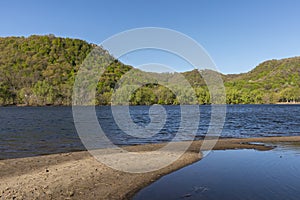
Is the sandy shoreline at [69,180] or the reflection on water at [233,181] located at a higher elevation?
the sandy shoreline at [69,180]

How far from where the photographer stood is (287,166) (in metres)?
15.9

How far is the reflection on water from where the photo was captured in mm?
10992

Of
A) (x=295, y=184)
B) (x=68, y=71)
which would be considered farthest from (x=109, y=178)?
(x=68, y=71)

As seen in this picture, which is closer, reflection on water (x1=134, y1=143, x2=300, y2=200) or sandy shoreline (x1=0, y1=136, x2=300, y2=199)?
sandy shoreline (x1=0, y1=136, x2=300, y2=199)

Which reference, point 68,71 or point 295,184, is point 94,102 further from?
point 295,184

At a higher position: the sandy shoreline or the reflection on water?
the sandy shoreline

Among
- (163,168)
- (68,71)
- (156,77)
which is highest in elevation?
(68,71)

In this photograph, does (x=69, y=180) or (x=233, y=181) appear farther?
(x=233, y=181)

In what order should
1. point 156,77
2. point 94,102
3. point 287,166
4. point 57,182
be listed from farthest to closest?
1. point 94,102
2. point 156,77
3. point 287,166
4. point 57,182

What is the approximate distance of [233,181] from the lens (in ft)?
42.5

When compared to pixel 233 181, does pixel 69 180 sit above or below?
above

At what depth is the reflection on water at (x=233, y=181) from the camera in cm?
1099

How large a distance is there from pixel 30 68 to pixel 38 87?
27041 millimetres

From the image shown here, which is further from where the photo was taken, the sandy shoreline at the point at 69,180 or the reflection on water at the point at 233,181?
the reflection on water at the point at 233,181
